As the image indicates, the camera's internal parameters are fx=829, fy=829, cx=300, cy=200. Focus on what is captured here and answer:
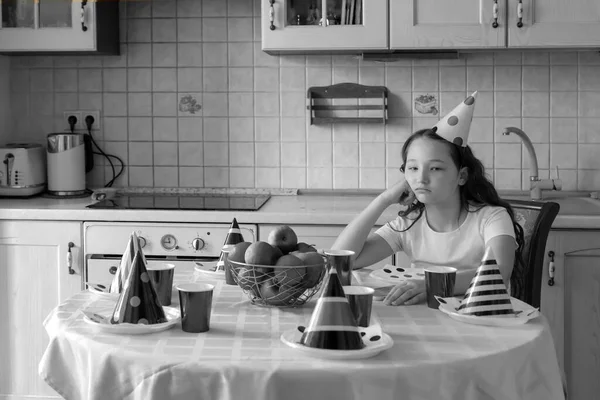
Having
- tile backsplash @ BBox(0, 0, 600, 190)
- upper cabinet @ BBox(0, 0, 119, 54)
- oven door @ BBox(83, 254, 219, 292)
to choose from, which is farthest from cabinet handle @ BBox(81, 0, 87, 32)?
oven door @ BBox(83, 254, 219, 292)

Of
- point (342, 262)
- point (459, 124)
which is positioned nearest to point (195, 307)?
point (342, 262)

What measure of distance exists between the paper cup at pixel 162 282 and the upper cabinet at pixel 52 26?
175cm

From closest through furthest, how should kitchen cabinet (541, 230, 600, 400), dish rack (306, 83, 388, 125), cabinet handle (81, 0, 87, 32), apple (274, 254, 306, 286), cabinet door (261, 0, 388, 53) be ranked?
apple (274, 254, 306, 286), kitchen cabinet (541, 230, 600, 400), cabinet door (261, 0, 388, 53), cabinet handle (81, 0, 87, 32), dish rack (306, 83, 388, 125)

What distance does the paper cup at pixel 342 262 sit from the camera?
1.87 m

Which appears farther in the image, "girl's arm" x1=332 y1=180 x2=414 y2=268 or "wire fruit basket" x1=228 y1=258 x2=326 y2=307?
"girl's arm" x1=332 y1=180 x2=414 y2=268

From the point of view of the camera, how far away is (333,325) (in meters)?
1.43

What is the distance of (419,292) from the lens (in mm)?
1829

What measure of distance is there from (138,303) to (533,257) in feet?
3.91

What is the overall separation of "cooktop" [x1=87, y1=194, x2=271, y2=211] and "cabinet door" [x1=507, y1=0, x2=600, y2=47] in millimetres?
1202

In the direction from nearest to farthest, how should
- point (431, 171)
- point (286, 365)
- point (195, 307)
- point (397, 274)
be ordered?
point (286, 365) < point (195, 307) < point (397, 274) < point (431, 171)

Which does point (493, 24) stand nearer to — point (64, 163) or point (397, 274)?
point (397, 274)

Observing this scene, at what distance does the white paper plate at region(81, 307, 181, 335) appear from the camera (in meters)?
1.55

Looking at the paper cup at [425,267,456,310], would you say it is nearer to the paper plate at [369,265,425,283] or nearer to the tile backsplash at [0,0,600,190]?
the paper plate at [369,265,425,283]

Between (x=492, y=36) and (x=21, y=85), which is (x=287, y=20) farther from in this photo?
(x=21, y=85)
